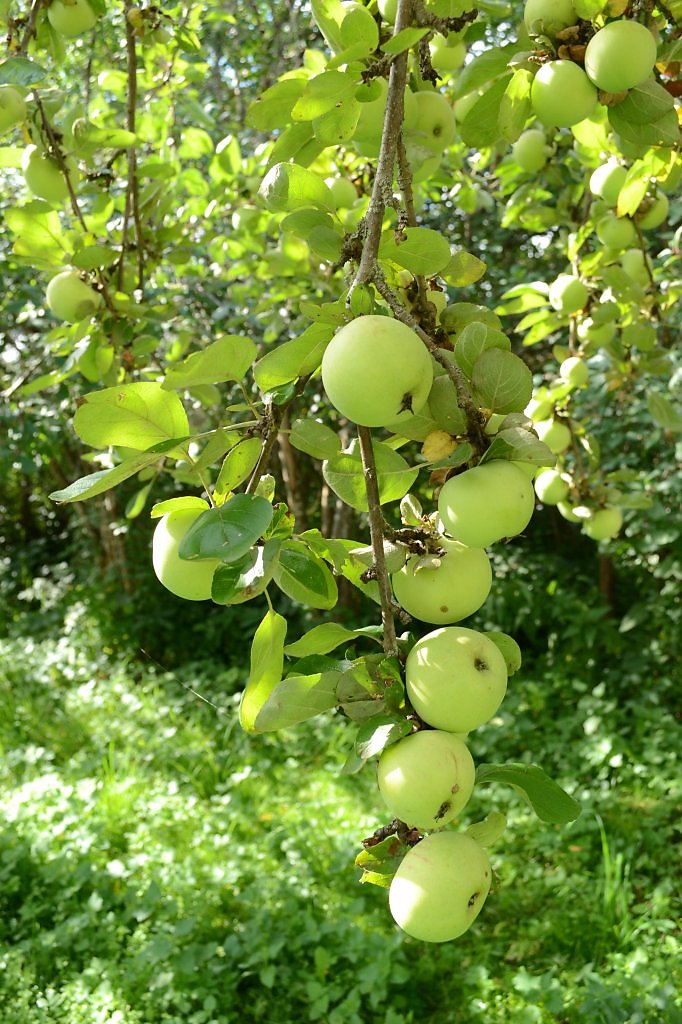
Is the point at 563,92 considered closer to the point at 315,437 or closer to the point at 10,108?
the point at 315,437

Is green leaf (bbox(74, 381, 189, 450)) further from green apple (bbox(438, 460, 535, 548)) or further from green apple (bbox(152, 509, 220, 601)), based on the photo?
green apple (bbox(438, 460, 535, 548))

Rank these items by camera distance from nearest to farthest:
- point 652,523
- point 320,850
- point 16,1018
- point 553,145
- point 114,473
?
point 114,473, point 553,145, point 16,1018, point 320,850, point 652,523

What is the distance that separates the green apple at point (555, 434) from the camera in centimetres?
160

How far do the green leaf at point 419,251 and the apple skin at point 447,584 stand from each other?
239 mm

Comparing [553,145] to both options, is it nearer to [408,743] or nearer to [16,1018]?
[408,743]

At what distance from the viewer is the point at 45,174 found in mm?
1379

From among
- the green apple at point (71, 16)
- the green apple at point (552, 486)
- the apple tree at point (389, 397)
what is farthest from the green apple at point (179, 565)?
the green apple at point (552, 486)

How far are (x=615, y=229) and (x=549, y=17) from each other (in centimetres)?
61

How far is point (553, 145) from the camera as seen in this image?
1643 millimetres

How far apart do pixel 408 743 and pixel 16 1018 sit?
1741mm

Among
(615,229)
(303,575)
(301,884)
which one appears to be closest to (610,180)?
(615,229)

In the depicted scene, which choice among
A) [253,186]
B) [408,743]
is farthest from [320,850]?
[408,743]

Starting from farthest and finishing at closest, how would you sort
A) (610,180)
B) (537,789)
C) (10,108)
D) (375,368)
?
(610,180)
(10,108)
(537,789)
(375,368)

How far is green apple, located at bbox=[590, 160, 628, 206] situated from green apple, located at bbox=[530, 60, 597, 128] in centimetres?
47
